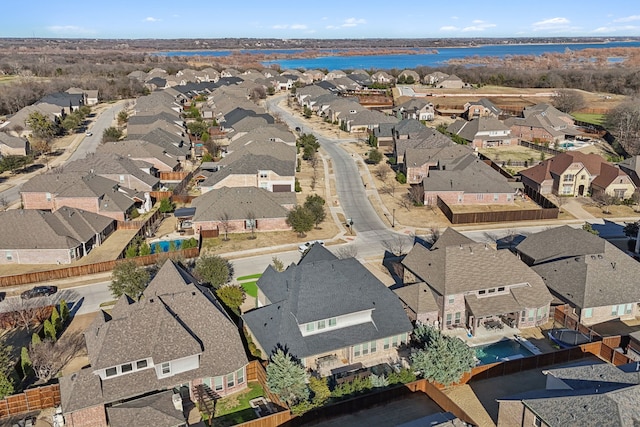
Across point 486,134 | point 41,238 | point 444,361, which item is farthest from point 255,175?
point 486,134

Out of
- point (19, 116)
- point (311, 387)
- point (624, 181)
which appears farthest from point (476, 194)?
point (19, 116)

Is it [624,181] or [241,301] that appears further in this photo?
[624,181]

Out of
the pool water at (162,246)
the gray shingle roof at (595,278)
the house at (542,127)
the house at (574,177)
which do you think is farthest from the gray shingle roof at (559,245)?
the house at (542,127)

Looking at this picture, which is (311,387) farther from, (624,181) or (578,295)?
(624,181)

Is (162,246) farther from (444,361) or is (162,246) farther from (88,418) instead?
(444,361)

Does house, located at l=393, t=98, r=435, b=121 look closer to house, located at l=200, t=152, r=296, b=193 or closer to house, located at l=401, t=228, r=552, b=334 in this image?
house, located at l=200, t=152, r=296, b=193
